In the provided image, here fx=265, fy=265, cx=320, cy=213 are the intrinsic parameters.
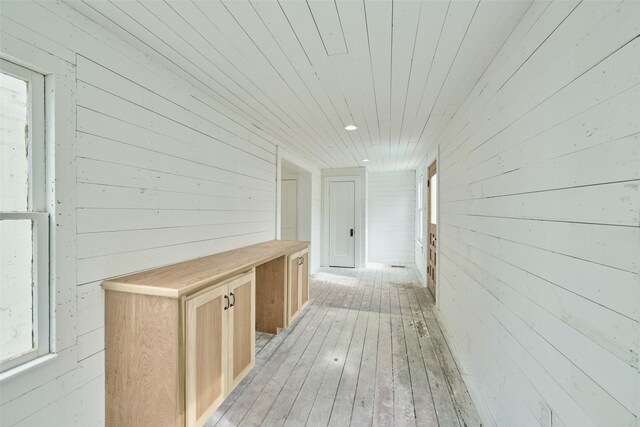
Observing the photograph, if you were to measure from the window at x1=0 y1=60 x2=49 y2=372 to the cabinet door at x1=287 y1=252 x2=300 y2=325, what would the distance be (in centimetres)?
195

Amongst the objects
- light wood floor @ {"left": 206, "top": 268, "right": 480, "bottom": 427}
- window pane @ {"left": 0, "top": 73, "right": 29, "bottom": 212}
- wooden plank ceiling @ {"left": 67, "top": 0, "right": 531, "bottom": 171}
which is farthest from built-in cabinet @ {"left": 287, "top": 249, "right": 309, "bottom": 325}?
window pane @ {"left": 0, "top": 73, "right": 29, "bottom": 212}

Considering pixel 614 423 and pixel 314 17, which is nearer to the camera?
pixel 614 423

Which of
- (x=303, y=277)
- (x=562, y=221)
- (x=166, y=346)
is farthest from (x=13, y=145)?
(x=303, y=277)

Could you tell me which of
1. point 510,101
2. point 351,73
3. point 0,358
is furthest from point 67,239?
point 510,101

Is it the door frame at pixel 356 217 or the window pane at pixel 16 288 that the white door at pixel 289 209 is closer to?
the door frame at pixel 356 217

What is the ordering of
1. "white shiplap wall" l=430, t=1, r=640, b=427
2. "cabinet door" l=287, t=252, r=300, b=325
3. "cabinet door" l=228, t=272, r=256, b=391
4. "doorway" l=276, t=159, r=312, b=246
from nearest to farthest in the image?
"white shiplap wall" l=430, t=1, r=640, b=427 < "cabinet door" l=228, t=272, r=256, b=391 < "cabinet door" l=287, t=252, r=300, b=325 < "doorway" l=276, t=159, r=312, b=246

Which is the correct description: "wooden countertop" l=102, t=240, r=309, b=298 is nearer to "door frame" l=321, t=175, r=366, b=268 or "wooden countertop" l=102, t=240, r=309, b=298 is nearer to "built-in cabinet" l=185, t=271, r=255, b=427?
"built-in cabinet" l=185, t=271, r=255, b=427

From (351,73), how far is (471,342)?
7.26 ft

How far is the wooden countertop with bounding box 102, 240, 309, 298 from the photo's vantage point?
136 cm

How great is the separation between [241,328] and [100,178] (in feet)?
4.34

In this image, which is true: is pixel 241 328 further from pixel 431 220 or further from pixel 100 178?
pixel 431 220

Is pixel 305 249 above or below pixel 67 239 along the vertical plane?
below

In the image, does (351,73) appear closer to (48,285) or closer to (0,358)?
(48,285)

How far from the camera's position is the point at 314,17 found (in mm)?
1354
